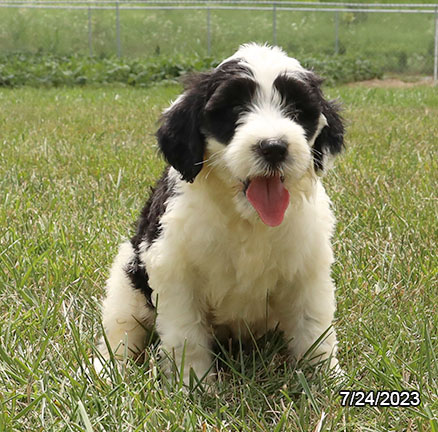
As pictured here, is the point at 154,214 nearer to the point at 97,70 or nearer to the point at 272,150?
the point at 272,150

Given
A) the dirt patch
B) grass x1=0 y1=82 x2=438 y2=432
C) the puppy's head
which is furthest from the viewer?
the dirt patch

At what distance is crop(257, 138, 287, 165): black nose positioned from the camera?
2451mm

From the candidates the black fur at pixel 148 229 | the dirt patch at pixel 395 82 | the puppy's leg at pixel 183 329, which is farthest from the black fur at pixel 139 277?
the dirt patch at pixel 395 82

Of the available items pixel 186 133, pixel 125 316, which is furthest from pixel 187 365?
pixel 186 133

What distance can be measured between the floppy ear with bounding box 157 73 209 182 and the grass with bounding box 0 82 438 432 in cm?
77

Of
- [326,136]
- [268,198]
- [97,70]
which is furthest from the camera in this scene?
[97,70]

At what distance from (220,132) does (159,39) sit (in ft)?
65.1

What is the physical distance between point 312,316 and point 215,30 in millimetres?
19718

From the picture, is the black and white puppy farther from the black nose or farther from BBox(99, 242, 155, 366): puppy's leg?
BBox(99, 242, 155, 366): puppy's leg

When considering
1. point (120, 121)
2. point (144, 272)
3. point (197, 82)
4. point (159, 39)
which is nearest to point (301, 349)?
point (144, 272)

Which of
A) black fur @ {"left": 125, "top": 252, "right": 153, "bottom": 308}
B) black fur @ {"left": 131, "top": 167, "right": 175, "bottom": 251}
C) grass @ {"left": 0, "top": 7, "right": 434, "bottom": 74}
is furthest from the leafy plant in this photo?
black fur @ {"left": 125, "top": 252, "right": 153, "bottom": 308}

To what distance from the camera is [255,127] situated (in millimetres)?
2514

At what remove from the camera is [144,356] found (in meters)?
3.07

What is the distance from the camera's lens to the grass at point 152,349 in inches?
93.0
